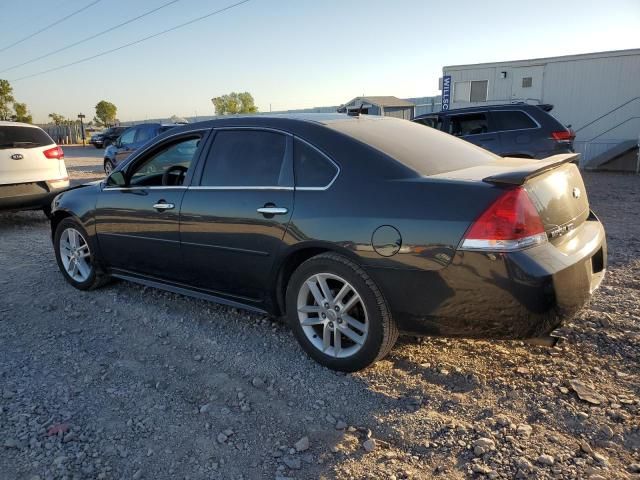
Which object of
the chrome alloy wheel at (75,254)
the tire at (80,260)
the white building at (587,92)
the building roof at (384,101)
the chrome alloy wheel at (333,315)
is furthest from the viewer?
the building roof at (384,101)

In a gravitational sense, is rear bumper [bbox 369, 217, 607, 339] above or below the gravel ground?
above

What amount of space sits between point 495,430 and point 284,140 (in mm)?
2200

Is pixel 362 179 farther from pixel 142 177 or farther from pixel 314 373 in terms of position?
pixel 142 177

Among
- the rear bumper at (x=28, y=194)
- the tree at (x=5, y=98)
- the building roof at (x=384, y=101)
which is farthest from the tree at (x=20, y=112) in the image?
the rear bumper at (x=28, y=194)

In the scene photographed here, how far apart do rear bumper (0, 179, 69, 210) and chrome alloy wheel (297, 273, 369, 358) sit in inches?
241

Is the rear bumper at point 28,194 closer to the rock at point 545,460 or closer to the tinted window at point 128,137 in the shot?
the rock at point 545,460

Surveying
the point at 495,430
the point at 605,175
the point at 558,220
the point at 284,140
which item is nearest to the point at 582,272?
the point at 558,220

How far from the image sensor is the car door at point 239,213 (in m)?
3.29

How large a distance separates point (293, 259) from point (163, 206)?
1332 millimetres

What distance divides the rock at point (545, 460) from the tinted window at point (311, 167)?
186 cm

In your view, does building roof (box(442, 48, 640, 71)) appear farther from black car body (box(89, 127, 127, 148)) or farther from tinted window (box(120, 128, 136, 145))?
black car body (box(89, 127, 127, 148))

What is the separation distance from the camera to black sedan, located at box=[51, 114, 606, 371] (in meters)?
2.58

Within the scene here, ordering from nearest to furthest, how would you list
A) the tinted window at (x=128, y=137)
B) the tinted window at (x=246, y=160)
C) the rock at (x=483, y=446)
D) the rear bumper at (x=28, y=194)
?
the rock at (x=483, y=446) < the tinted window at (x=246, y=160) < the rear bumper at (x=28, y=194) < the tinted window at (x=128, y=137)

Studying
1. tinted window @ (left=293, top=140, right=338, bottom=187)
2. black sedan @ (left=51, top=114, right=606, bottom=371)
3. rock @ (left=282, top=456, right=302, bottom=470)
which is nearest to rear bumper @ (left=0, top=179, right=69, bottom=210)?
black sedan @ (left=51, top=114, right=606, bottom=371)
